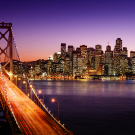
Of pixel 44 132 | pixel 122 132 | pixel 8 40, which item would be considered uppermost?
pixel 8 40

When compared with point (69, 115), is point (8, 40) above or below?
above

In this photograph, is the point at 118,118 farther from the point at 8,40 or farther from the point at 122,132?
the point at 8,40

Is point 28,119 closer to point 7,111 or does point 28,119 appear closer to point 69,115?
point 7,111

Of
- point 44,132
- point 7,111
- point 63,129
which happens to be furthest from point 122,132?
point 7,111

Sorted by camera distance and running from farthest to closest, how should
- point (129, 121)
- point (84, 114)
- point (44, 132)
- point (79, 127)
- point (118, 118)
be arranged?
1. point (84, 114)
2. point (118, 118)
3. point (129, 121)
4. point (79, 127)
5. point (44, 132)

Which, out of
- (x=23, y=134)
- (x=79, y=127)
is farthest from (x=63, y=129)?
(x=79, y=127)

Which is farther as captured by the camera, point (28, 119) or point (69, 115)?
point (69, 115)

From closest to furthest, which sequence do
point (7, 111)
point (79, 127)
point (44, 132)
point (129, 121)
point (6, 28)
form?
point (44, 132)
point (7, 111)
point (79, 127)
point (129, 121)
point (6, 28)

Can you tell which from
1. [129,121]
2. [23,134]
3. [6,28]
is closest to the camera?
[23,134]

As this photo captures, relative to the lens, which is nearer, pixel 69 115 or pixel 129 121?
pixel 129 121
